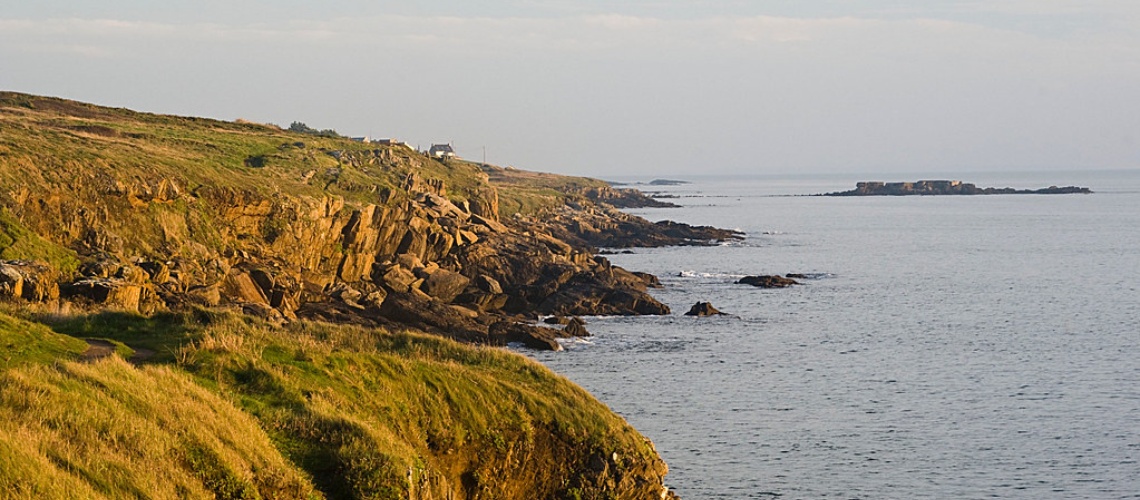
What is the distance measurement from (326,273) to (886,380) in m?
28.9

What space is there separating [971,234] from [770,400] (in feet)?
352

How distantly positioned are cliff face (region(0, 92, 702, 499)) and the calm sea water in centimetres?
714

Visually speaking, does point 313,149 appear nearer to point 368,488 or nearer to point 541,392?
point 541,392

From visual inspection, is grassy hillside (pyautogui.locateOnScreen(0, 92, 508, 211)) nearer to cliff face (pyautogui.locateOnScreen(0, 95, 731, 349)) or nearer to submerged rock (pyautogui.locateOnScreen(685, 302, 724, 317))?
cliff face (pyautogui.locateOnScreen(0, 95, 731, 349))

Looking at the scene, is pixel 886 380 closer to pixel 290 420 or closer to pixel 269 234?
pixel 269 234

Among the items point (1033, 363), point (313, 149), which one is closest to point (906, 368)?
point (1033, 363)

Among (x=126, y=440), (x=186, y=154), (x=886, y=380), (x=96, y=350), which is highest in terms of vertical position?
(x=186, y=154)

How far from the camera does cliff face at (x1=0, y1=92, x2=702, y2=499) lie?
18.7m

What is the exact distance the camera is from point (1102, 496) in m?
28.8

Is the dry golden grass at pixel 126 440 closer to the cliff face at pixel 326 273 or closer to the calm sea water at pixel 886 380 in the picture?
the cliff face at pixel 326 273

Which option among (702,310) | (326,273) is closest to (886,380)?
(702,310)

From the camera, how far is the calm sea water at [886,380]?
102 feet

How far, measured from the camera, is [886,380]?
146 feet

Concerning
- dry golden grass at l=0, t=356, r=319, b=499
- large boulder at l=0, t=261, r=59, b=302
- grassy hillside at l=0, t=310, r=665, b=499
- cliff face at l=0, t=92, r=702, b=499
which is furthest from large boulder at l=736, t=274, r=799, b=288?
dry golden grass at l=0, t=356, r=319, b=499
